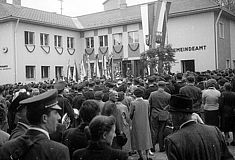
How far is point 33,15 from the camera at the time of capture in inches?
1116

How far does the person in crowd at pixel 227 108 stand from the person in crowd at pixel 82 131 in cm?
519

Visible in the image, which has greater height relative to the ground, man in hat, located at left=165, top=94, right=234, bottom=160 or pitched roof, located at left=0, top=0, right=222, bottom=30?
pitched roof, located at left=0, top=0, right=222, bottom=30

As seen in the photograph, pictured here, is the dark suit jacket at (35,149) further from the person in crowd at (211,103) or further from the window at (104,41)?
the window at (104,41)

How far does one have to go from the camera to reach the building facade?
24.6 meters

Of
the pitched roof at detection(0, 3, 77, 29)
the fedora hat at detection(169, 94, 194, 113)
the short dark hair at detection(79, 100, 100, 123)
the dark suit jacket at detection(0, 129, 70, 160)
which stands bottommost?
the dark suit jacket at detection(0, 129, 70, 160)

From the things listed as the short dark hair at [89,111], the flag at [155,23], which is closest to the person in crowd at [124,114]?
the short dark hair at [89,111]

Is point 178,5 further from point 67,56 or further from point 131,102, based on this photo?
point 131,102

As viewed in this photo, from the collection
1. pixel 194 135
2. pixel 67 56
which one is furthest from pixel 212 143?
pixel 67 56

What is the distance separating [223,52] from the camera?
25859mm

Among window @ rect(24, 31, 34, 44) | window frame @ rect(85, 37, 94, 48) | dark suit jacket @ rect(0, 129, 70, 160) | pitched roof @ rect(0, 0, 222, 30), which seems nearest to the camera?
dark suit jacket @ rect(0, 129, 70, 160)

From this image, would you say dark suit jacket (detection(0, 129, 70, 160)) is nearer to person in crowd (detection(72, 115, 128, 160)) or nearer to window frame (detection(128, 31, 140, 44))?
person in crowd (detection(72, 115, 128, 160))

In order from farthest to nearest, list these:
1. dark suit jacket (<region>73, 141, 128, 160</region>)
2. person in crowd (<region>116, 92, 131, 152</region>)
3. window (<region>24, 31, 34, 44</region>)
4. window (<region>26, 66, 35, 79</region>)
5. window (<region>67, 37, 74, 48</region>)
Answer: window (<region>67, 37, 74, 48</region>)
window (<region>26, 66, 35, 79</region>)
window (<region>24, 31, 34, 44</region>)
person in crowd (<region>116, 92, 131, 152</region>)
dark suit jacket (<region>73, 141, 128, 160</region>)

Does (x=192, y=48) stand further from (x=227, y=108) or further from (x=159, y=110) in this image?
(x=159, y=110)

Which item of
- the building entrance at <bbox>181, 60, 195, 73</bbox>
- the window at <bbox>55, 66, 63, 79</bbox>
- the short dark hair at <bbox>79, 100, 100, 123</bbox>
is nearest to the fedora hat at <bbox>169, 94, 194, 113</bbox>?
the short dark hair at <bbox>79, 100, 100, 123</bbox>
